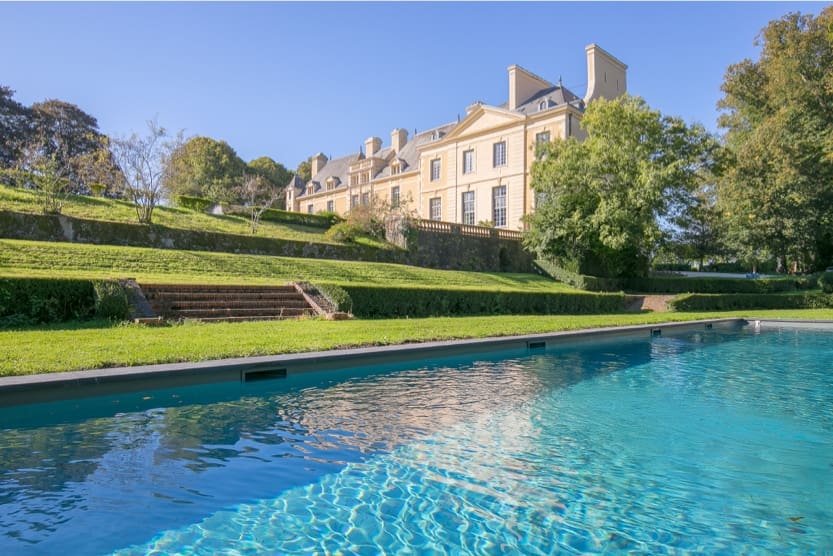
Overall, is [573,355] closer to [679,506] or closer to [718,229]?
[679,506]

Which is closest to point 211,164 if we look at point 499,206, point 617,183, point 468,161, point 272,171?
point 272,171

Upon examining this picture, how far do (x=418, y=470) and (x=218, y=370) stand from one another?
11.4 feet

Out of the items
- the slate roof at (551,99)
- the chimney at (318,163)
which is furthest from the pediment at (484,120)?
the chimney at (318,163)

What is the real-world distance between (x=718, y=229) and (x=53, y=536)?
3839 centimetres

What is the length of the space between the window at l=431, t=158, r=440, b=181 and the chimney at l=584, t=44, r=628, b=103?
13.1 m

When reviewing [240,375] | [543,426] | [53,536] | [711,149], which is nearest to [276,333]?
[240,375]

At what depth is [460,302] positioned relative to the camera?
643 inches

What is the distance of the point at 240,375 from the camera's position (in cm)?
651

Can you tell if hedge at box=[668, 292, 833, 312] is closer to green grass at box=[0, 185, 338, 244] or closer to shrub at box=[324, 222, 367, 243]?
shrub at box=[324, 222, 367, 243]

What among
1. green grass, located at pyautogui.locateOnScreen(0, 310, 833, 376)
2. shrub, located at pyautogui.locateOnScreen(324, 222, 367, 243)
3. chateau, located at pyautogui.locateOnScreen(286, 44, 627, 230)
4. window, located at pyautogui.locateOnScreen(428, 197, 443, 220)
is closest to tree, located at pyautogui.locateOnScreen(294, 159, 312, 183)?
chateau, located at pyautogui.locateOnScreen(286, 44, 627, 230)

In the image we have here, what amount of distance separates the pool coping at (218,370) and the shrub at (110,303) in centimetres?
499

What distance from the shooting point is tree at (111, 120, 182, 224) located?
2108 cm

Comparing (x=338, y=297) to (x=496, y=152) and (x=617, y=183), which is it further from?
(x=496, y=152)

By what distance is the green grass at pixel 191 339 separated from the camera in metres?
6.27
